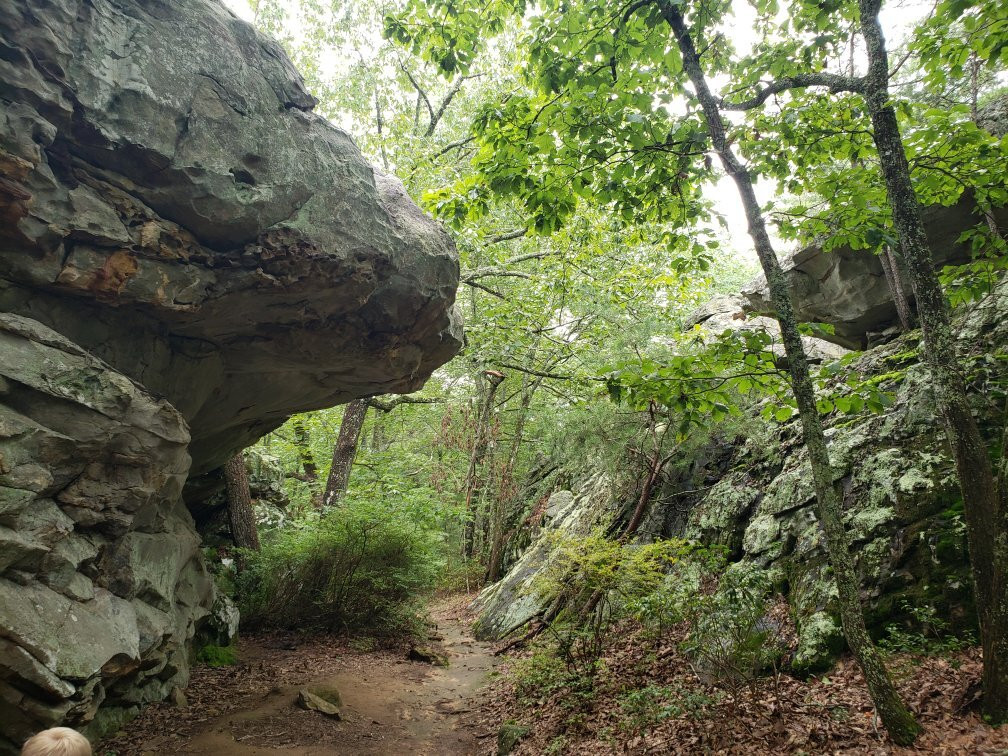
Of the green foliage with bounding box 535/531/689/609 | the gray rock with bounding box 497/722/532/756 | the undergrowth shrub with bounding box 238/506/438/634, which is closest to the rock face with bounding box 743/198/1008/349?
the green foliage with bounding box 535/531/689/609

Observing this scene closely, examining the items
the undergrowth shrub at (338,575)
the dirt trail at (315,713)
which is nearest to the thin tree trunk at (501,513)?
the undergrowth shrub at (338,575)

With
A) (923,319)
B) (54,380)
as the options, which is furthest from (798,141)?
(54,380)

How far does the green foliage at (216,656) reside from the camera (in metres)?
7.46

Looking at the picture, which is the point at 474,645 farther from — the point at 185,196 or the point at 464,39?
the point at 464,39

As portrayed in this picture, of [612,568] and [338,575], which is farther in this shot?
[338,575]

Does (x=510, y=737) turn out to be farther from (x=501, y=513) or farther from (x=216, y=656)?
(x=501, y=513)

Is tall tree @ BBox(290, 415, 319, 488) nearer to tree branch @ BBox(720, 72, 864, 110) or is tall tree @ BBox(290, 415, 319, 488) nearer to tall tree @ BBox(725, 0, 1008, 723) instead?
tree branch @ BBox(720, 72, 864, 110)

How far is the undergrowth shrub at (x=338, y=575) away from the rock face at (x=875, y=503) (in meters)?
4.98

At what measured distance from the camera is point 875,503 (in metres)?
5.62

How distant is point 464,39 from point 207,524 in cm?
965

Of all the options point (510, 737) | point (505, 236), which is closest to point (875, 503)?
point (510, 737)

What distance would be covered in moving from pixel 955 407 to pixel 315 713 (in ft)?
22.8

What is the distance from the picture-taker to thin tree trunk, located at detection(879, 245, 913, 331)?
7.88 meters

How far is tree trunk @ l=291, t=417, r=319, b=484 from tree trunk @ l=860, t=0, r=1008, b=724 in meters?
13.5
